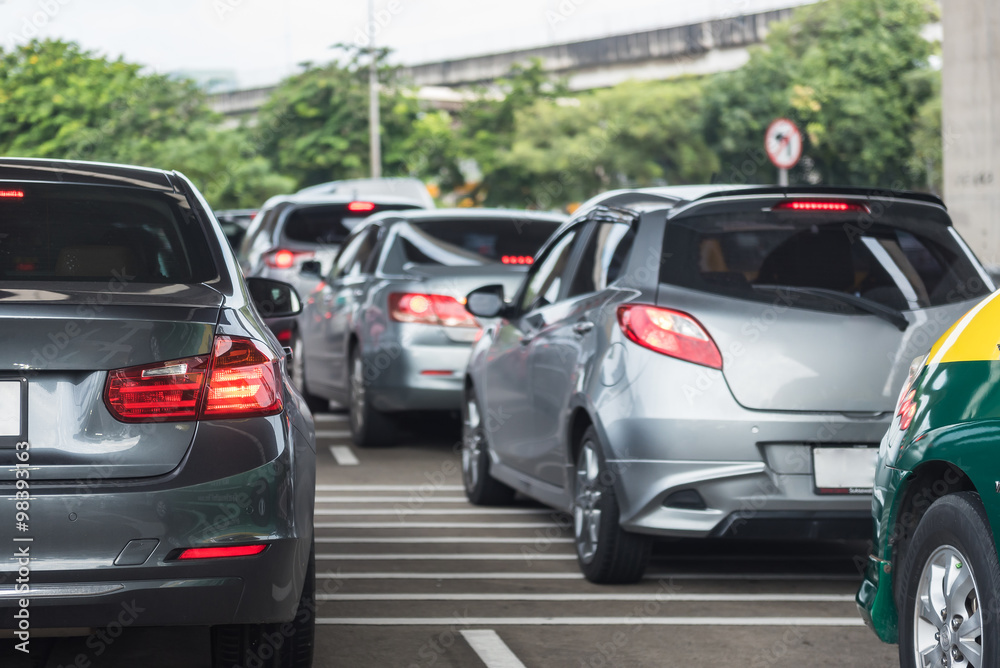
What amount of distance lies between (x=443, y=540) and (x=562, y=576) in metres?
0.96

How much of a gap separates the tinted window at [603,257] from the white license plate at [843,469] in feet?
3.70

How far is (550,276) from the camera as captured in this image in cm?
732

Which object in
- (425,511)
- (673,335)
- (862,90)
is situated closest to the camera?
(673,335)

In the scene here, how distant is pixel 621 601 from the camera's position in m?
5.89

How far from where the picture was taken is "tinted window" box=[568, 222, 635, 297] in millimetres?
6273

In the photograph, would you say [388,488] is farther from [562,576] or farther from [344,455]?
[562,576]

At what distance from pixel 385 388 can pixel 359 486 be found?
4.40 ft

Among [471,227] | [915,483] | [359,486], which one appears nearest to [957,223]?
[471,227]

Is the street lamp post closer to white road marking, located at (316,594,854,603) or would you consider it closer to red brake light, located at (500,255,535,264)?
red brake light, located at (500,255,535,264)

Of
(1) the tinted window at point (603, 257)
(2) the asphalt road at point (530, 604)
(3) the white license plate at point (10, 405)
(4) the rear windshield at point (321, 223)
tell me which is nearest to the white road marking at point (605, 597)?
(2) the asphalt road at point (530, 604)

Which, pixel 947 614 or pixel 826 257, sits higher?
pixel 826 257

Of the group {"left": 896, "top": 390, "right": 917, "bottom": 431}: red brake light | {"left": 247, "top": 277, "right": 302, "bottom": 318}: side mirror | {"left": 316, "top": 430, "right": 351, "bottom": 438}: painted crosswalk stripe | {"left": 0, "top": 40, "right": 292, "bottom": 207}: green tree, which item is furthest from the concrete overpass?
{"left": 896, "top": 390, "right": 917, "bottom": 431}: red brake light

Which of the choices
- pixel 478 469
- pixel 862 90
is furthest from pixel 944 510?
pixel 862 90

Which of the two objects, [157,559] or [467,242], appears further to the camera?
→ [467,242]
